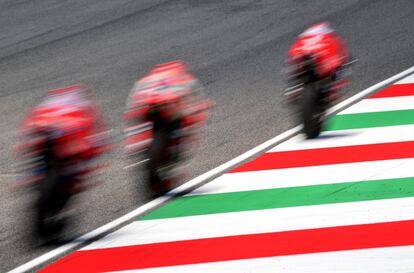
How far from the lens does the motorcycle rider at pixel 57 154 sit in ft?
25.6

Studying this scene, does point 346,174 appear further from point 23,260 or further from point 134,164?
point 23,260

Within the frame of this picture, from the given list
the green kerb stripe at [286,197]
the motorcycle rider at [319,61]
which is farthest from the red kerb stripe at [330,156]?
the green kerb stripe at [286,197]

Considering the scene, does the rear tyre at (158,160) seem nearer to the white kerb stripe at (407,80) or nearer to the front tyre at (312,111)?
the front tyre at (312,111)

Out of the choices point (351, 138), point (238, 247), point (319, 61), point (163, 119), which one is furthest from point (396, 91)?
point (238, 247)

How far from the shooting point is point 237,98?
12602 mm

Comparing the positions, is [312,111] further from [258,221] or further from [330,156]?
[258,221]

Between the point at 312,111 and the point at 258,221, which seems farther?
the point at 312,111

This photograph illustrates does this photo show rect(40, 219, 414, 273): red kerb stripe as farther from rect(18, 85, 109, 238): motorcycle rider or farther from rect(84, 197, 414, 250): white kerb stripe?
rect(18, 85, 109, 238): motorcycle rider

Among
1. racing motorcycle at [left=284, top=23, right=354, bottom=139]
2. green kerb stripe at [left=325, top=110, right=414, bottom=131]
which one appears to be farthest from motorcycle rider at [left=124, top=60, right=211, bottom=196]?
green kerb stripe at [left=325, top=110, right=414, bottom=131]

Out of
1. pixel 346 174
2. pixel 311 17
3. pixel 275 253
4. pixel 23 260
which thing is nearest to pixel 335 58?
pixel 346 174

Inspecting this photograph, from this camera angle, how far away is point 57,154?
25.7ft

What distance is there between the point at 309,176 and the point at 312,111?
0.98m

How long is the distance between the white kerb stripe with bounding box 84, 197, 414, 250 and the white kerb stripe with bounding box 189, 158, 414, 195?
70 centimetres

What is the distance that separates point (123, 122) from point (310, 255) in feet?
14.7
